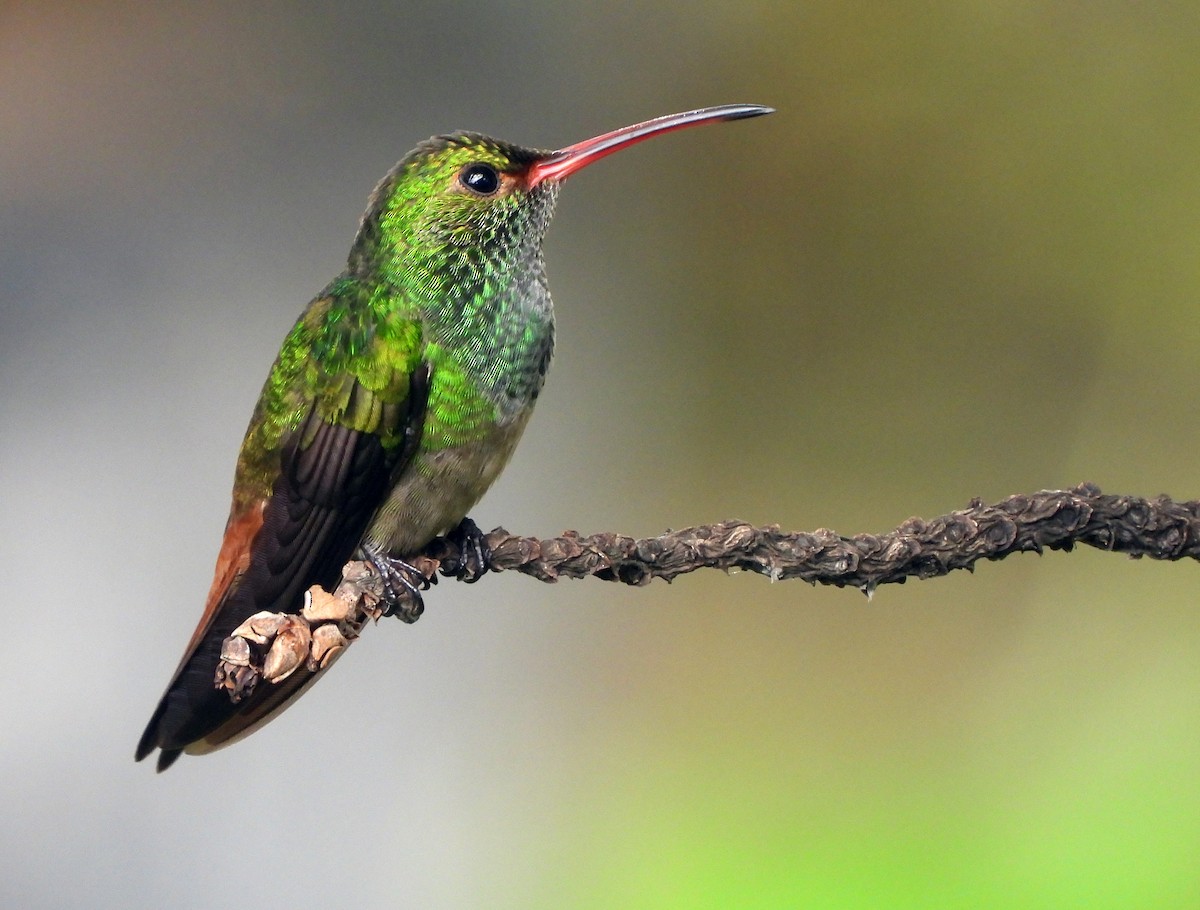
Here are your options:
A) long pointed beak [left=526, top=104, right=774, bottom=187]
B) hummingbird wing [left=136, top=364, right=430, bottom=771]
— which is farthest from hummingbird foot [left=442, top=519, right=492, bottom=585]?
long pointed beak [left=526, top=104, right=774, bottom=187]

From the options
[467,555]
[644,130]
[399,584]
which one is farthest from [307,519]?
[644,130]

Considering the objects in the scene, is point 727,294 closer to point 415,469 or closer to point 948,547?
point 415,469

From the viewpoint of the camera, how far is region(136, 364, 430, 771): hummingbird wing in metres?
1.18

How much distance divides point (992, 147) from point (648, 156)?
1.67 feet

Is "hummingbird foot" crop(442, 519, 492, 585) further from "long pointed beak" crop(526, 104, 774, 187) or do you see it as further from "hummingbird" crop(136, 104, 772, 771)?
Answer: "long pointed beak" crop(526, 104, 774, 187)

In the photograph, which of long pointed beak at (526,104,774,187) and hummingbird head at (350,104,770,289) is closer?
long pointed beak at (526,104,774,187)

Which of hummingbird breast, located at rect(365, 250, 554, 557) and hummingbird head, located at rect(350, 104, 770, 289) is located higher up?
hummingbird head, located at rect(350, 104, 770, 289)

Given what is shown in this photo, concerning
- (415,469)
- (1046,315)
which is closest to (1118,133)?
(1046,315)

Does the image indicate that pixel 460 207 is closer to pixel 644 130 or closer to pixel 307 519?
pixel 644 130

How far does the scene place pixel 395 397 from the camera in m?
1.19

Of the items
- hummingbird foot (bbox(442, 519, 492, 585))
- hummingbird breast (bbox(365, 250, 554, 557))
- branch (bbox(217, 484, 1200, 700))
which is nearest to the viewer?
branch (bbox(217, 484, 1200, 700))

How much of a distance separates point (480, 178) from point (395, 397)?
10.5 inches

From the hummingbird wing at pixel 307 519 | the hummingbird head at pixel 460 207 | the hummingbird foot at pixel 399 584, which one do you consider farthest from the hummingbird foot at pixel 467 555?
the hummingbird head at pixel 460 207

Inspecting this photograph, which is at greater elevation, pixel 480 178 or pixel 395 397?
pixel 480 178
